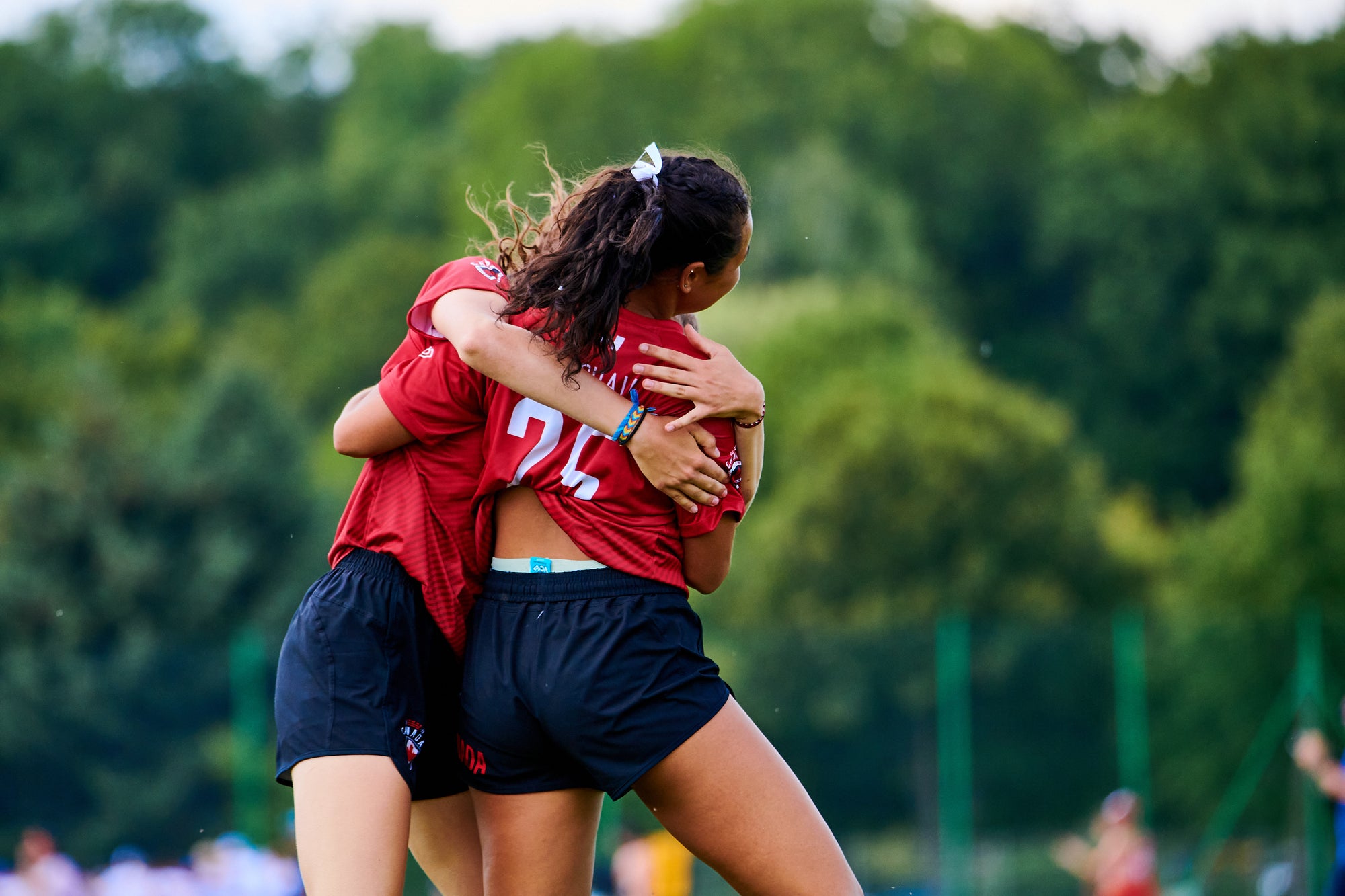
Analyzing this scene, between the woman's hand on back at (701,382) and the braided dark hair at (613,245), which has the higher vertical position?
the braided dark hair at (613,245)

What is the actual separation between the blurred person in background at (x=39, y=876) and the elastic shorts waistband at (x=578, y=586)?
908 centimetres

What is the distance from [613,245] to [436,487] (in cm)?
57

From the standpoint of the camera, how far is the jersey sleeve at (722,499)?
2936 mm

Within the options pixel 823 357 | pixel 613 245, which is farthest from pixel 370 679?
pixel 823 357

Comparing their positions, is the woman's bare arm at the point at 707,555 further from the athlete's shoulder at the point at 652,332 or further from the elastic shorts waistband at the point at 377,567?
the elastic shorts waistband at the point at 377,567

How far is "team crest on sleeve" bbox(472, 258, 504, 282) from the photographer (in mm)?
3004

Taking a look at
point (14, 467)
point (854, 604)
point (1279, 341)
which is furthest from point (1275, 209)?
point (14, 467)

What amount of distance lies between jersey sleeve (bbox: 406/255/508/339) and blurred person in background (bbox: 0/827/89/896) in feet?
29.8

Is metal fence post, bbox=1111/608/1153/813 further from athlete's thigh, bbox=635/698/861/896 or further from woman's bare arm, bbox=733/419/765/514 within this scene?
athlete's thigh, bbox=635/698/861/896

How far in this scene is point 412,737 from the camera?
292 centimetres

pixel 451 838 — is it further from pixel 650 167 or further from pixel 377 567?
pixel 650 167

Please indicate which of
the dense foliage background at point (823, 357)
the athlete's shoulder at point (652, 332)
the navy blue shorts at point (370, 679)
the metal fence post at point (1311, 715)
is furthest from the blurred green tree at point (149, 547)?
the athlete's shoulder at point (652, 332)

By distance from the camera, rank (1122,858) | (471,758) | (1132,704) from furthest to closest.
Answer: (1132,704), (1122,858), (471,758)

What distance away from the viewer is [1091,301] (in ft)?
123
